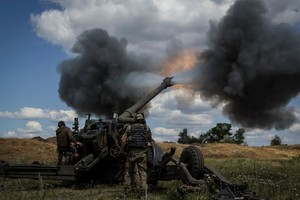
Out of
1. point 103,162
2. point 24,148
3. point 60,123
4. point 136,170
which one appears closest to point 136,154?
point 136,170

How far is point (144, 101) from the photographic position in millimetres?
15219

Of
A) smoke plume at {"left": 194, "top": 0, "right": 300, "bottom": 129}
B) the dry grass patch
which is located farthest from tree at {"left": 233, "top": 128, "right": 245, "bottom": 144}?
smoke plume at {"left": 194, "top": 0, "right": 300, "bottom": 129}

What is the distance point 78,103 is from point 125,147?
38.8ft

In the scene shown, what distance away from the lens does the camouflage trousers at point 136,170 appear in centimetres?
1064

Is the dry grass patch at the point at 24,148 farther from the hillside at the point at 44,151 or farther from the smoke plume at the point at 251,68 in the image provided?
the smoke plume at the point at 251,68

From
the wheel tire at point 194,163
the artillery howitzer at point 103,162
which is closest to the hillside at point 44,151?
the artillery howitzer at point 103,162

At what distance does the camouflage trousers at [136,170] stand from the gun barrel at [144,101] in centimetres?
215

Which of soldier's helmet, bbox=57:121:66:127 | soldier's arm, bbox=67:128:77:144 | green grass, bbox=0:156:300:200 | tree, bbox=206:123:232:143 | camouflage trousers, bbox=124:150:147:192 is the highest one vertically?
tree, bbox=206:123:232:143

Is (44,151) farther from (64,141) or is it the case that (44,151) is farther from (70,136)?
(70,136)

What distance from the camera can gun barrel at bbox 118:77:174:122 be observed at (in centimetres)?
1394

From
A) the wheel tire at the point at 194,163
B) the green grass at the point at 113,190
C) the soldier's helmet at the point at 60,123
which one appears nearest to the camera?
the green grass at the point at 113,190

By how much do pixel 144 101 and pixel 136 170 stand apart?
15.6 feet

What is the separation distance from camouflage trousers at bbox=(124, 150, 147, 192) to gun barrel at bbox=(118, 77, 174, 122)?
7.05 ft

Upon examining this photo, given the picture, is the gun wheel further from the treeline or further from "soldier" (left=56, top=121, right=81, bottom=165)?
the treeline
